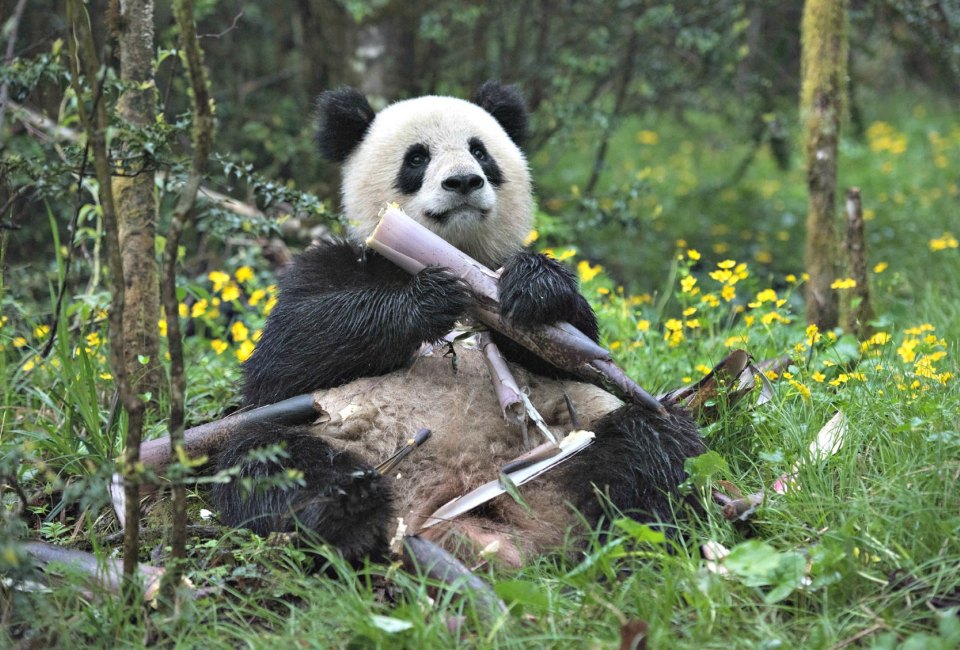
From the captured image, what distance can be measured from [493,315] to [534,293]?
23cm

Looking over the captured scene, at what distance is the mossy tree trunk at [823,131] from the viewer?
480 cm

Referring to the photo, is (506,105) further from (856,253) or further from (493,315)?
(856,253)

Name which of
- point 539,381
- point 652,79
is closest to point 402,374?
point 539,381

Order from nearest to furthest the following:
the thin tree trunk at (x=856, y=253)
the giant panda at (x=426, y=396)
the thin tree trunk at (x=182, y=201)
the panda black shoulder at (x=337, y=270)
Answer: the thin tree trunk at (x=182, y=201), the giant panda at (x=426, y=396), the panda black shoulder at (x=337, y=270), the thin tree trunk at (x=856, y=253)

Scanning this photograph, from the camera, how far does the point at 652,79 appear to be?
780cm

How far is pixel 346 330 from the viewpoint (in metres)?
3.58

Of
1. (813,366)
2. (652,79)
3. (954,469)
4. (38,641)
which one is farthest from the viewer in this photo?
(652,79)

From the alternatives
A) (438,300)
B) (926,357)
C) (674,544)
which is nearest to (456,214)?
(438,300)

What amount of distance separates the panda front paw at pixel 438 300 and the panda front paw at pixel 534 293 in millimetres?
157

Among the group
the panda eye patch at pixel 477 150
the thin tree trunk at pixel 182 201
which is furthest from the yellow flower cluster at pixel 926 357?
the thin tree trunk at pixel 182 201

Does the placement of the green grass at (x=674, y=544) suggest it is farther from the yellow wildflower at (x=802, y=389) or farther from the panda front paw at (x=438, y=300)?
the panda front paw at (x=438, y=300)

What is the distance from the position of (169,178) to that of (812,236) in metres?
3.18

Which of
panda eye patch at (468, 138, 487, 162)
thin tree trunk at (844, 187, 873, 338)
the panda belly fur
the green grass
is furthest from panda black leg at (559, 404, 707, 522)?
thin tree trunk at (844, 187, 873, 338)

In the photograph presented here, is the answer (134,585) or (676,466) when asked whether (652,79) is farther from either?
(134,585)
